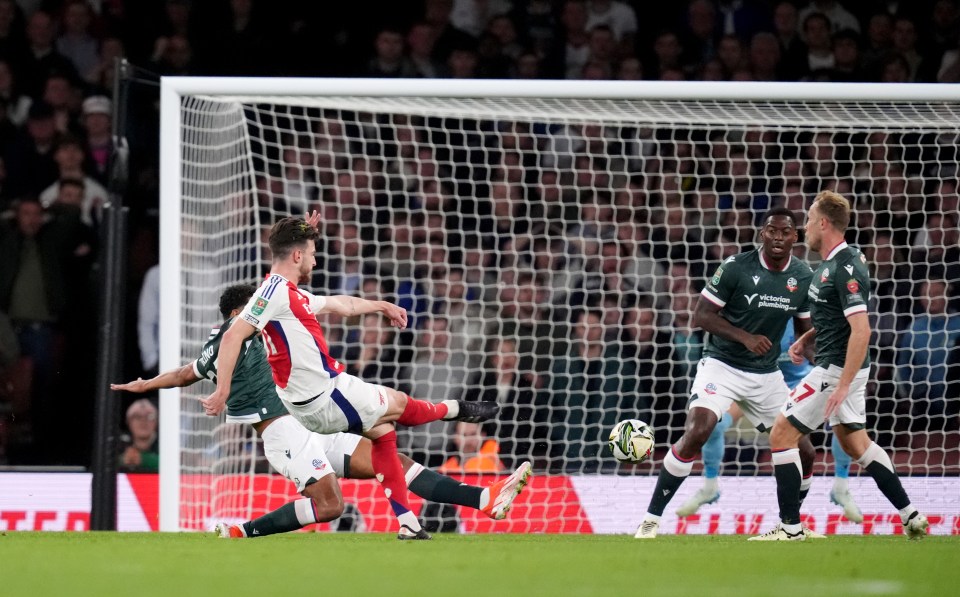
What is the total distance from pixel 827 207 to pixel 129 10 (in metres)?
7.58

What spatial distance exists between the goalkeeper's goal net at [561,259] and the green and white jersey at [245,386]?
2.55 ft

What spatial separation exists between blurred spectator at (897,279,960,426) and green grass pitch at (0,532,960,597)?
9.82 ft

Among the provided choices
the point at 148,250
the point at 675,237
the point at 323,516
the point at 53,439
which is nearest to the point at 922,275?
the point at 675,237

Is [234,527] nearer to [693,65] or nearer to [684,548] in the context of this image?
[684,548]

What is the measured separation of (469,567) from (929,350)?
572 cm

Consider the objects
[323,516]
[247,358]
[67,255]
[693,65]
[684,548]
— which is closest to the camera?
[684,548]

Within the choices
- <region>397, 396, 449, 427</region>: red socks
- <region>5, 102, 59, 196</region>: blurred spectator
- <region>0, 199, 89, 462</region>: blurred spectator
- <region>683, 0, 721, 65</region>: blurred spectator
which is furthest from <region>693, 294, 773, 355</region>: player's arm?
<region>5, 102, 59, 196</region>: blurred spectator

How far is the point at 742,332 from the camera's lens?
7582 millimetres

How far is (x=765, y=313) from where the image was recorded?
771 cm

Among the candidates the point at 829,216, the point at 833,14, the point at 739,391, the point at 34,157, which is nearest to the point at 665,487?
the point at 739,391

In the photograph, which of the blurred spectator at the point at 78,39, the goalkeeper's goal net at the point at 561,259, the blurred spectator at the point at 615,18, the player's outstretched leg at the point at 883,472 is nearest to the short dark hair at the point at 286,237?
the goalkeeper's goal net at the point at 561,259

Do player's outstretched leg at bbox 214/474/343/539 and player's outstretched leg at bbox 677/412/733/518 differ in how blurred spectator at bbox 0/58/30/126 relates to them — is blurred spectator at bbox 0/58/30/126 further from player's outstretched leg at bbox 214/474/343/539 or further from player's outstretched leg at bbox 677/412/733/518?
player's outstretched leg at bbox 677/412/733/518

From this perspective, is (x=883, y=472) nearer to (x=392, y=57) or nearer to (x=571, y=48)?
(x=571, y=48)

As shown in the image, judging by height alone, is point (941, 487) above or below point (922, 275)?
below
